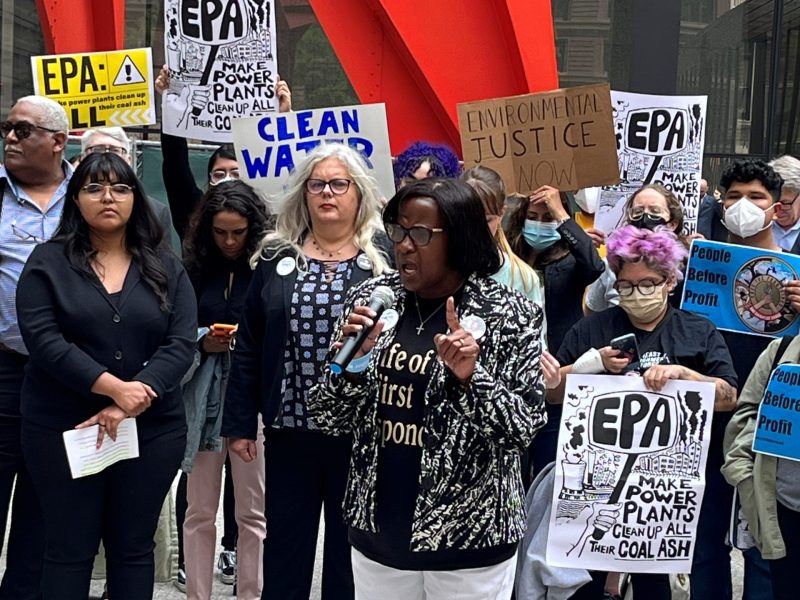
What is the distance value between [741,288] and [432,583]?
2.42 meters

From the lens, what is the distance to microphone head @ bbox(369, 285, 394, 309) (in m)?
3.49

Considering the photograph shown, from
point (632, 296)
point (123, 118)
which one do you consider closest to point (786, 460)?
point (632, 296)

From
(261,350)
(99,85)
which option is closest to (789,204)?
(261,350)

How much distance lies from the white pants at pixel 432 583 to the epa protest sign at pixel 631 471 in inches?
48.7

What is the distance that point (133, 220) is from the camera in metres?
4.84

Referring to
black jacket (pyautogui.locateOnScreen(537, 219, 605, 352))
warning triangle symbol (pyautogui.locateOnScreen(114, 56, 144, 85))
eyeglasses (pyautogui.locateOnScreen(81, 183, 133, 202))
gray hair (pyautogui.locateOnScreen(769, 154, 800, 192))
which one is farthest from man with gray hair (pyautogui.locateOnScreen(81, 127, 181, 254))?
gray hair (pyautogui.locateOnScreen(769, 154, 800, 192))

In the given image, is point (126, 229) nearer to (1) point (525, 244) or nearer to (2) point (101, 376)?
(2) point (101, 376)

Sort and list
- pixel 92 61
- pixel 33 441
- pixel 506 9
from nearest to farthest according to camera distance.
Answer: pixel 33 441 < pixel 92 61 < pixel 506 9

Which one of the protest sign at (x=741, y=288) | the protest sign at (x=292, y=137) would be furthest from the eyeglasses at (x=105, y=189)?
the protest sign at (x=741, y=288)

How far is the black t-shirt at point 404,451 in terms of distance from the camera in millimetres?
Answer: 3525

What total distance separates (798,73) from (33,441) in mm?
10310

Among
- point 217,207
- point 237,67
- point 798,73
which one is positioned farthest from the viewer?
point 798,73

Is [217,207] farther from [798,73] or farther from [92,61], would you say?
[798,73]

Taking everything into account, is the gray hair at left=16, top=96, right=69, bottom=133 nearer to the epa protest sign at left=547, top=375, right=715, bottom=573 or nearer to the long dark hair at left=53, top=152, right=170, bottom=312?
the long dark hair at left=53, top=152, right=170, bottom=312
